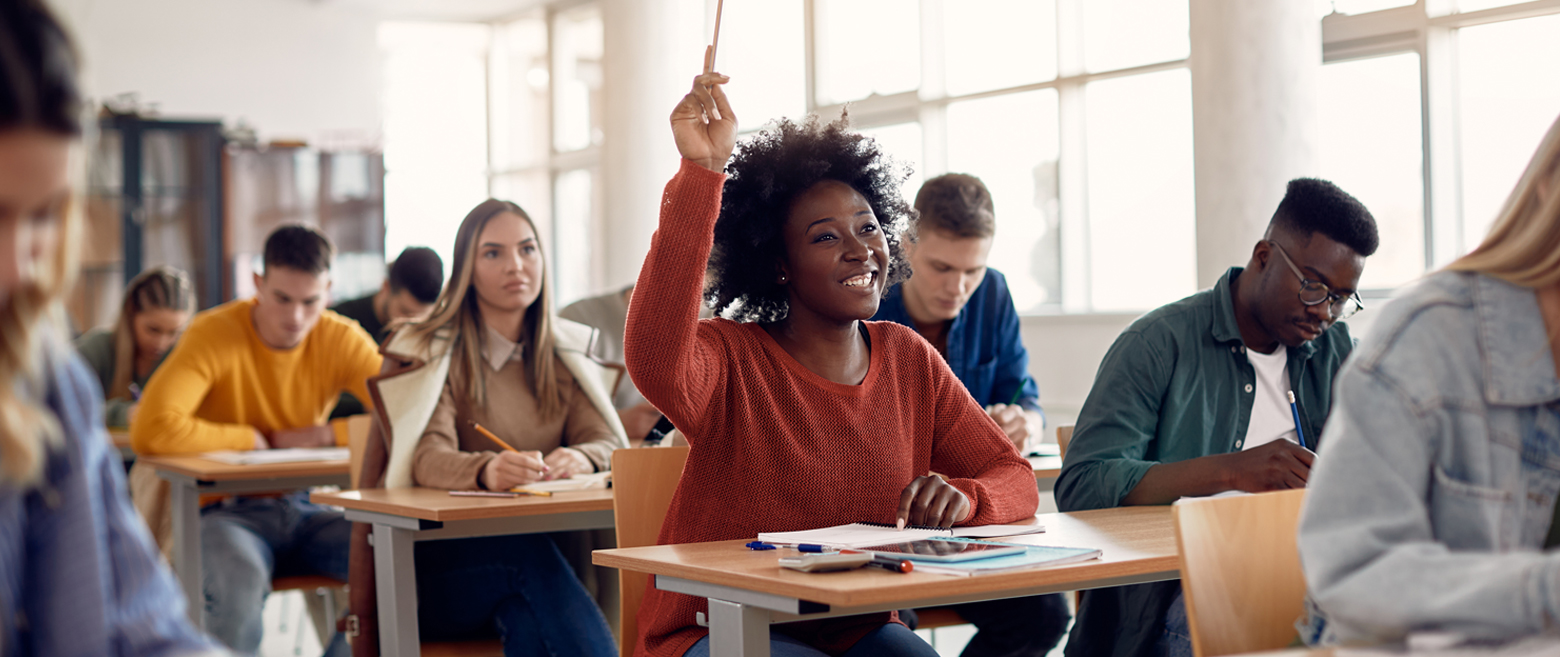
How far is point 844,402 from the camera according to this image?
1990 mm

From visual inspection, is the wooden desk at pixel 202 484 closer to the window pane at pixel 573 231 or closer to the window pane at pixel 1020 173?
the window pane at pixel 1020 173

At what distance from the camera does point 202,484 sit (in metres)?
3.26

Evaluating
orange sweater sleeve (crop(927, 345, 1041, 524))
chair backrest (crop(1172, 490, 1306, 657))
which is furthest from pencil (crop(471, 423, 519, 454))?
chair backrest (crop(1172, 490, 1306, 657))

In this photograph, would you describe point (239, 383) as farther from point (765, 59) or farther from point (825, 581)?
point (765, 59)

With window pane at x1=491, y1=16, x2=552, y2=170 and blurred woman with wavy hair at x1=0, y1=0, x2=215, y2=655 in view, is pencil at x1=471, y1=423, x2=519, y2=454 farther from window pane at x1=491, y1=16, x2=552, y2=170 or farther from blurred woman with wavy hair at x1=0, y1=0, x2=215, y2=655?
window pane at x1=491, y1=16, x2=552, y2=170

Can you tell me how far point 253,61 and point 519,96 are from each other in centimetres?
197

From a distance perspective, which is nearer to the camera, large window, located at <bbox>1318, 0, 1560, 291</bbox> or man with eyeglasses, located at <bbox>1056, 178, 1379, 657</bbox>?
man with eyeglasses, located at <bbox>1056, 178, 1379, 657</bbox>

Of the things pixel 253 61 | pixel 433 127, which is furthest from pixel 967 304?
pixel 433 127

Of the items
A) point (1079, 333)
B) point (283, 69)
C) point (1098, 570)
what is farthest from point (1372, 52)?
point (283, 69)

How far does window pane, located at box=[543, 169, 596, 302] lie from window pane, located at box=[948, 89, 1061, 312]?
3539 mm

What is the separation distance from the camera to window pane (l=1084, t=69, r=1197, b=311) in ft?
19.9

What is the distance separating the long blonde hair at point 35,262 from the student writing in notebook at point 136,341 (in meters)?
4.13

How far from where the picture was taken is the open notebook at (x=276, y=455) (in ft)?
11.0

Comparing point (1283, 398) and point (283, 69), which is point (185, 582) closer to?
point (1283, 398)
